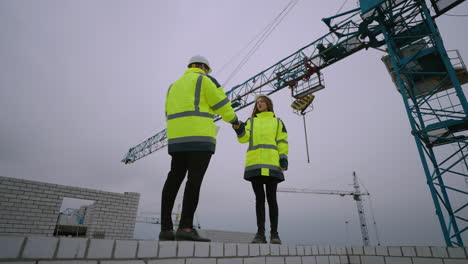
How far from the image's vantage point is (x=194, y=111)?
1874 millimetres

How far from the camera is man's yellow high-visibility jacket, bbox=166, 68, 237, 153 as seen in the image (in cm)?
183

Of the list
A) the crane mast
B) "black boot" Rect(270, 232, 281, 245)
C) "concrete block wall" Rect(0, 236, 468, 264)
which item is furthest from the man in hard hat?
the crane mast

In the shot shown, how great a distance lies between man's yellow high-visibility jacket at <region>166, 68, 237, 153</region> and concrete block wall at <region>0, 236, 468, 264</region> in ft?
2.41

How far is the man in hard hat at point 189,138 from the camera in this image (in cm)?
177

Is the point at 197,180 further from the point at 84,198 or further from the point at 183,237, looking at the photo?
the point at 84,198

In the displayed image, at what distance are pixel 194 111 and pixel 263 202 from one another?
1.45 meters

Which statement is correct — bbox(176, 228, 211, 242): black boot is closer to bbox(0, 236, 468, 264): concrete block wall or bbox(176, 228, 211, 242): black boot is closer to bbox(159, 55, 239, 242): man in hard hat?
bbox(159, 55, 239, 242): man in hard hat

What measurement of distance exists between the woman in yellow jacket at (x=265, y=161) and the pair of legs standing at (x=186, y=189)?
2.26ft

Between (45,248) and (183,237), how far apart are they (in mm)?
847

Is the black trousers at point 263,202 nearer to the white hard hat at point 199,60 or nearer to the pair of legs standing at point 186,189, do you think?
the pair of legs standing at point 186,189

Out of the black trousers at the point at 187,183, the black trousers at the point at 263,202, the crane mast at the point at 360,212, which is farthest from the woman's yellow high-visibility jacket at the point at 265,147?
the crane mast at the point at 360,212

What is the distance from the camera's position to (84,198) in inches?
306

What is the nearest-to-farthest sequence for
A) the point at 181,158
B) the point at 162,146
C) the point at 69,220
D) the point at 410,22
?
the point at 181,158, the point at 410,22, the point at 69,220, the point at 162,146

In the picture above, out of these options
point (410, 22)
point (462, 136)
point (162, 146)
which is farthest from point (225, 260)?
point (162, 146)
